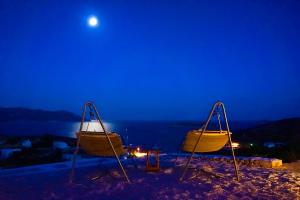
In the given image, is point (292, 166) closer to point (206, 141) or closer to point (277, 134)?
point (206, 141)

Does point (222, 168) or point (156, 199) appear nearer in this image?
point (156, 199)

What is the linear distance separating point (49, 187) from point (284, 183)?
11.1ft

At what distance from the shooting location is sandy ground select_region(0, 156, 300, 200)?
415 cm

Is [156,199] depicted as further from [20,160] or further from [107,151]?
[20,160]

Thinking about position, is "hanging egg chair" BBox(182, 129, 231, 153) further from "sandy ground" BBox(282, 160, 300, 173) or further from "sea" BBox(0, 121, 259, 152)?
"sandy ground" BBox(282, 160, 300, 173)

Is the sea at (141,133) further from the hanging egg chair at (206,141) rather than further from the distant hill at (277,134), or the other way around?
the distant hill at (277,134)

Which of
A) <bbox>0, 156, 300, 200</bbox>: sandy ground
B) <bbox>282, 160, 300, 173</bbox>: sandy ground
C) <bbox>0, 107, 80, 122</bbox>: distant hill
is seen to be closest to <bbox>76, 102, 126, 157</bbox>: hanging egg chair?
<bbox>0, 156, 300, 200</bbox>: sandy ground

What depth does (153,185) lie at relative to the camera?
4.64m

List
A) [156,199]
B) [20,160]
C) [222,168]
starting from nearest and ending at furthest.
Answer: [156,199], [222,168], [20,160]

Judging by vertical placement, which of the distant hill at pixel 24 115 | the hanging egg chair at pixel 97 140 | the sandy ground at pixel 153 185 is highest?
the distant hill at pixel 24 115

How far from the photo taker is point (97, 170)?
18.7 feet

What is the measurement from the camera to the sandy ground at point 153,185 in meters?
4.15

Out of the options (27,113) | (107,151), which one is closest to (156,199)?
(107,151)

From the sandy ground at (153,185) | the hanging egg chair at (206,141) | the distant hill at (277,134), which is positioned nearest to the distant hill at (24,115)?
the distant hill at (277,134)
